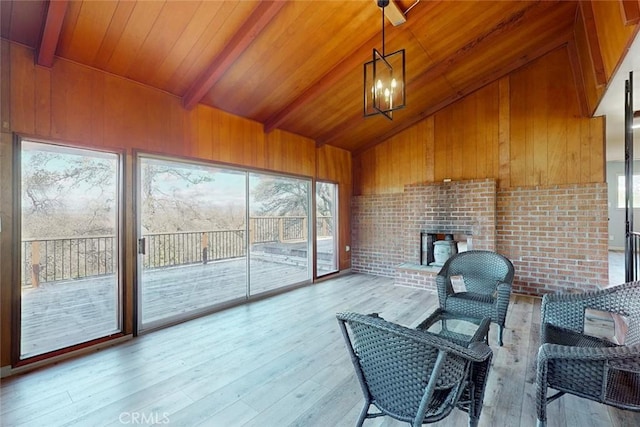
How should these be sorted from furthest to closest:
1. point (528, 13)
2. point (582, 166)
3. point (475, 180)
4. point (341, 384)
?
point (475, 180) < point (582, 166) < point (528, 13) < point (341, 384)

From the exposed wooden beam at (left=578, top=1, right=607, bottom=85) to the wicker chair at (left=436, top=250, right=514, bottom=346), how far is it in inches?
89.6

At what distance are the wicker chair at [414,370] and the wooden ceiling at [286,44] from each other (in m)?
2.94

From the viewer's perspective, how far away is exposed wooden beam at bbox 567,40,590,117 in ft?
14.1

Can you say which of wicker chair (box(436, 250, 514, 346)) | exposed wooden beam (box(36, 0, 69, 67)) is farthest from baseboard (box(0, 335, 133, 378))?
wicker chair (box(436, 250, 514, 346))

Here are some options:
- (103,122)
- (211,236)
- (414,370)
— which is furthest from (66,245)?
(414,370)

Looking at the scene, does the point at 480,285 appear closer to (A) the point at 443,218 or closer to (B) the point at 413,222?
(A) the point at 443,218

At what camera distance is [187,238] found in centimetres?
571

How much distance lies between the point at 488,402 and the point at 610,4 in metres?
3.46

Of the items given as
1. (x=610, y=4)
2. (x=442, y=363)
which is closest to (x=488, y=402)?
(x=442, y=363)

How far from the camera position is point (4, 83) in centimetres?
248

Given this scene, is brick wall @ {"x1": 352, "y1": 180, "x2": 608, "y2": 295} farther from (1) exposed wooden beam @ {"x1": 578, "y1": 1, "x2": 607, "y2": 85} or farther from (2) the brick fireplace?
(1) exposed wooden beam @ {"x1": 578, "y1": 1, "x2": 607, "y2": 85}

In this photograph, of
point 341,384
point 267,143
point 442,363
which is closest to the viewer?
point 442,363

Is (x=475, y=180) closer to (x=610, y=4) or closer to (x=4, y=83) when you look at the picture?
(x=610, y=4)

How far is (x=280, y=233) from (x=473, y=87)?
4.45 m
